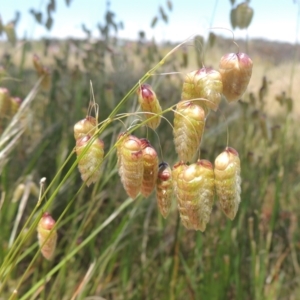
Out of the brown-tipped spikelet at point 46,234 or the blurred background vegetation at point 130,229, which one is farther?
the blurred background vegetation at point 130,229

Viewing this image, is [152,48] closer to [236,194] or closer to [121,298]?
[121,298]

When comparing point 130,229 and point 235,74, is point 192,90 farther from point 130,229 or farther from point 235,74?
point 130,229

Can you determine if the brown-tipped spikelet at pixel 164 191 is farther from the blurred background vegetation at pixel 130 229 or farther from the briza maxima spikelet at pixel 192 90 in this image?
the blurred background vegetation at pixel 130 229

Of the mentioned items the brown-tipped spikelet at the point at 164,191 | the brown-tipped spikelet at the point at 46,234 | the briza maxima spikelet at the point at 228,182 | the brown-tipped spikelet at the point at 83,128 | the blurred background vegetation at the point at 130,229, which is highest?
the brown-tipped spikelet at the point at 83,128

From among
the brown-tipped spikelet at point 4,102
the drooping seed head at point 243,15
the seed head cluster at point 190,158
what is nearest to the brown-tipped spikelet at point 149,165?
the seed head cluster at point 190,158

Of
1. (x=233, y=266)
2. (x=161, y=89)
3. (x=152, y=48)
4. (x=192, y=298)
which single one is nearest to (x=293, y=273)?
(x=233, y=266)

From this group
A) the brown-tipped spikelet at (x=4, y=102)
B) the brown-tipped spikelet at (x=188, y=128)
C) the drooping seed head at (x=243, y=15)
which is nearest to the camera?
the brown-tipped spikelet at (x=188, y=128)

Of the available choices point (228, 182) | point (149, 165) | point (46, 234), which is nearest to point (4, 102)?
point (46, 234)
